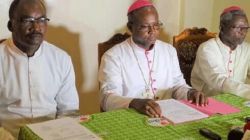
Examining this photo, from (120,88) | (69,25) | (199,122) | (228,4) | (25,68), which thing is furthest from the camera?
(228,4)

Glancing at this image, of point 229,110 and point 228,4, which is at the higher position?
point 228,4

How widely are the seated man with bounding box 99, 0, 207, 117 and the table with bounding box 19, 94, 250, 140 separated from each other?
423 millimetres

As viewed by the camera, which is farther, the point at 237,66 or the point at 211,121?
the point at 237,66

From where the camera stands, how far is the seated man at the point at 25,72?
2135 millimetres

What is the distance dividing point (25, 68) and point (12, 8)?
0.36m

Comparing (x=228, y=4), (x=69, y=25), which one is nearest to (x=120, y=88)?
(x=69, y=25)

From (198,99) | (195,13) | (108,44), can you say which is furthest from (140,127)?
(195,13)

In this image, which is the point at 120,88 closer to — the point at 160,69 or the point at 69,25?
the point at 160,69

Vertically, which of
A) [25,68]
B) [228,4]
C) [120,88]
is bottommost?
[120,88]

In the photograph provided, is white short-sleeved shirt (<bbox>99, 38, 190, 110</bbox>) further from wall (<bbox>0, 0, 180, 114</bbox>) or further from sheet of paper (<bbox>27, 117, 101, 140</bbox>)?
wall (<bbox>0, 0, 180, 114</bbox>)

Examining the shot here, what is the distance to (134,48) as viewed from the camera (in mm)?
2520

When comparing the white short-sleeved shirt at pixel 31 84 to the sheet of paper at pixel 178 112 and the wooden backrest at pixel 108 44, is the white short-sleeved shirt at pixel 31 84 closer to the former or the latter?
the wooden backrest at pixel 108 44

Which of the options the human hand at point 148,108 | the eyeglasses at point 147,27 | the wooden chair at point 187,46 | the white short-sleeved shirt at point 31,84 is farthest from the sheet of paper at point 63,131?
the wooden chair at point 187,46

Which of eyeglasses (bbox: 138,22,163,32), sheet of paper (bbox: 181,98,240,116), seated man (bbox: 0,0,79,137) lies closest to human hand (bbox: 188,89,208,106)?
sheet of paper (bbox: 181,98,240,116)
